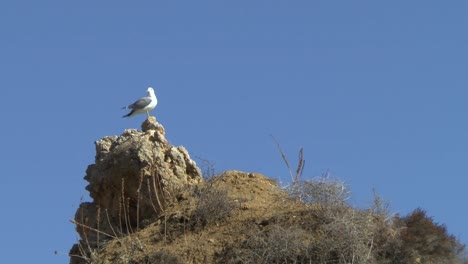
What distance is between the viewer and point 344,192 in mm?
22859

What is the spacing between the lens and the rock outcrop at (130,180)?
22891 millimetres

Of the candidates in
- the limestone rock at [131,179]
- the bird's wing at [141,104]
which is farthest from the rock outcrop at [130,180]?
the bird's wing at [141,104]

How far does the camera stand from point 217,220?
22578mm

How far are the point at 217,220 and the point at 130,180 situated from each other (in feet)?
5.88

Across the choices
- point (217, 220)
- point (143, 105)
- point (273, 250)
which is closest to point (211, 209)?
point (217, 220)

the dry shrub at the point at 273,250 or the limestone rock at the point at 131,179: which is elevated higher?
the limestone rock at the point at 131,179

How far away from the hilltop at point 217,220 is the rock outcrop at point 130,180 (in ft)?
0.06

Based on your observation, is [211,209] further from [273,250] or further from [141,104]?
[141,104]

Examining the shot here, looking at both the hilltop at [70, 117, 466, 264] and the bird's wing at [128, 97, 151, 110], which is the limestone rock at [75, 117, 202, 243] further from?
the bird's wing at [128, 97, 151, 110]

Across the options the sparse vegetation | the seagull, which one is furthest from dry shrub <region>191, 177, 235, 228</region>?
the seagull

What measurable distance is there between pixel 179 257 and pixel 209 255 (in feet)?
1.67

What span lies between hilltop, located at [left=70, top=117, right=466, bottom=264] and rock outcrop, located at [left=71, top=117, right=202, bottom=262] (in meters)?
0.02

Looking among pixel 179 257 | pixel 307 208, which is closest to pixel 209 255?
pixel 179 257

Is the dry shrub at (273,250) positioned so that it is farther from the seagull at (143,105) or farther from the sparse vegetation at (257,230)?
the seagull at (143,105)
